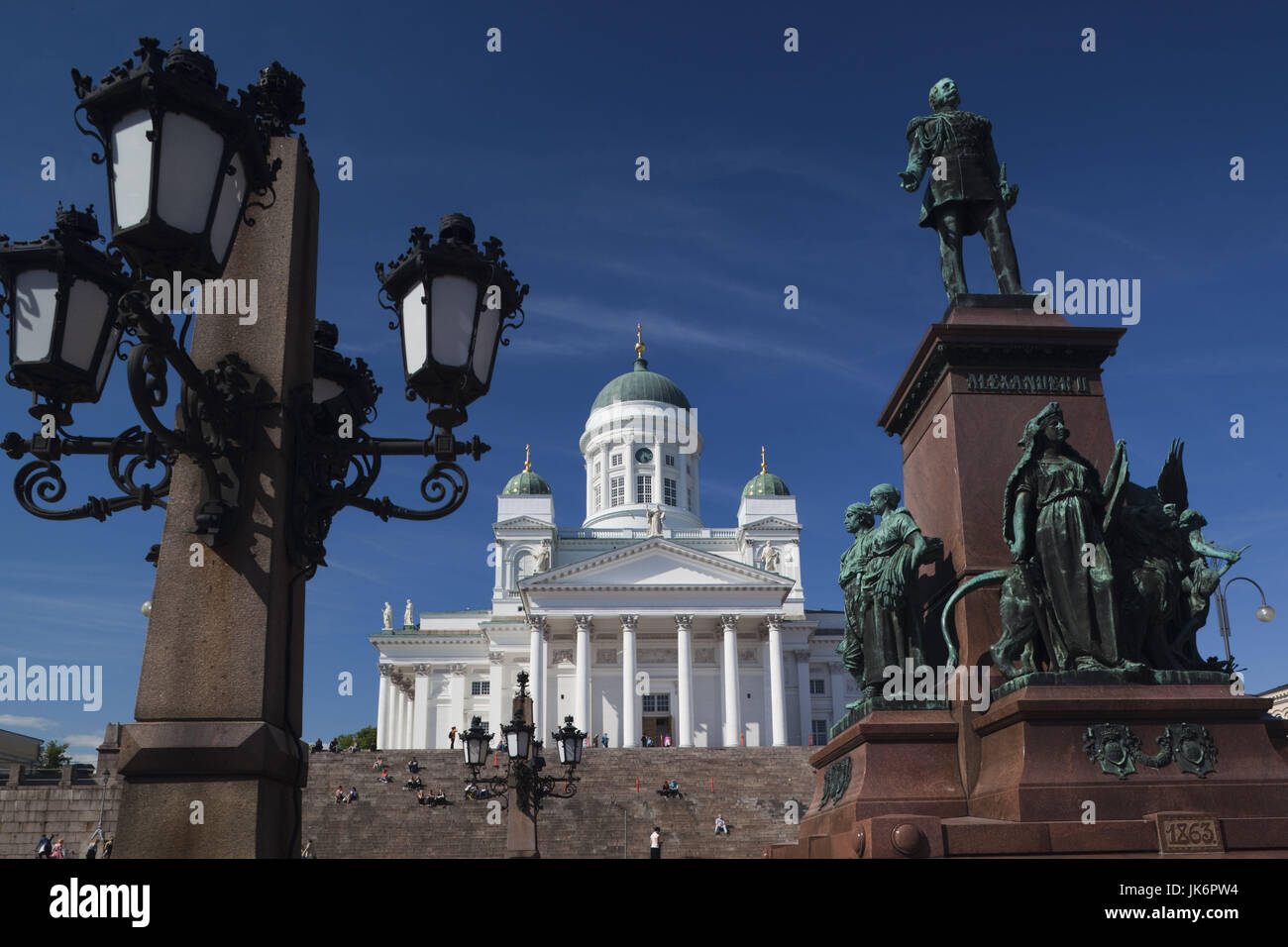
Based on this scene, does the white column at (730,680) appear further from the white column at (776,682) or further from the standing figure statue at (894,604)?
the standing figure statue at (894,604)

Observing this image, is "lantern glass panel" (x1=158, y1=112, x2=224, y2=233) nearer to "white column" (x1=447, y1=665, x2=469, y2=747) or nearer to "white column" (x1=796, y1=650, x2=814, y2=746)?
"white column" (x1=796, y1=650, x2=814, y2=746)

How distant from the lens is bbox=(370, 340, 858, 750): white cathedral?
219ft

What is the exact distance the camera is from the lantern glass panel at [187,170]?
13.0 feet

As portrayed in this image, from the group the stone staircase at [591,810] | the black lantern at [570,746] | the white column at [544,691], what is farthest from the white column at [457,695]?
the black lantern at [570,746]

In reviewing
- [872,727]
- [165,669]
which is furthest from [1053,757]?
[165,669]

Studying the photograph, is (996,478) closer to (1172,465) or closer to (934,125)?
(1172,465)

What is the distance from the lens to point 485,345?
5215mm

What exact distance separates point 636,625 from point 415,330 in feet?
207

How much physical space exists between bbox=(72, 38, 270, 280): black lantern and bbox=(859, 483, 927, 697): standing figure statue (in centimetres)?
501

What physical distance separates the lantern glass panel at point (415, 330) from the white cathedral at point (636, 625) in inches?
2382

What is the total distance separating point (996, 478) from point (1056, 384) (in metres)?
0.97
